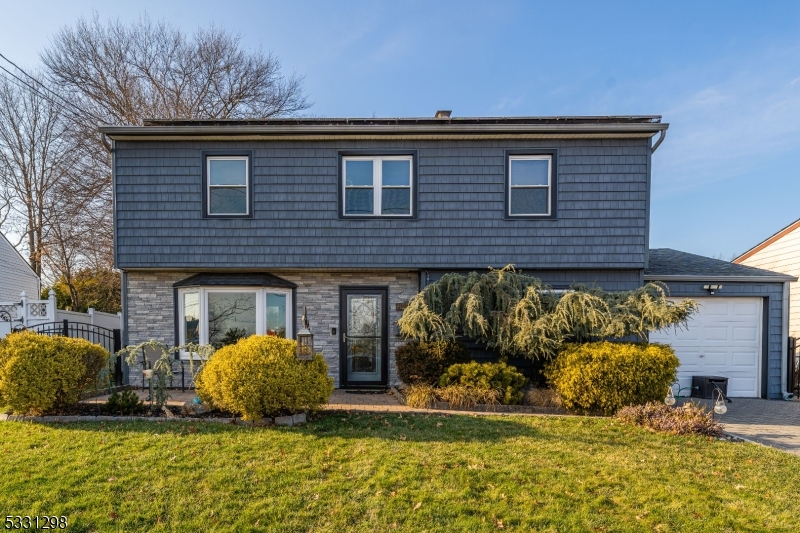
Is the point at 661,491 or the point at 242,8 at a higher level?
the point at 242,8

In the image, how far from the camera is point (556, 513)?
334cm

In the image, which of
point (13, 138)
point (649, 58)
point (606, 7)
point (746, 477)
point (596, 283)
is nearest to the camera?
point (746, 477)

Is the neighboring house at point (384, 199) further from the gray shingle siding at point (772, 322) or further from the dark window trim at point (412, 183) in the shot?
the gray shingle siding at point (772, 322)

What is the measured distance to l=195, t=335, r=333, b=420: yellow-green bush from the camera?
5211mm

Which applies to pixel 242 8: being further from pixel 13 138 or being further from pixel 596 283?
pixel 13 138

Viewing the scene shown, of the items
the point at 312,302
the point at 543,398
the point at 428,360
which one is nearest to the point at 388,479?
the point at 428,360

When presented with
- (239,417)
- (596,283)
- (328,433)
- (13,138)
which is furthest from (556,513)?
(13,138)

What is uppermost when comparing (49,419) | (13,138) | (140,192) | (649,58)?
(649,58)

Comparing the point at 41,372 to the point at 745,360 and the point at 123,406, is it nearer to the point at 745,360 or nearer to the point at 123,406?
the point at 123,406

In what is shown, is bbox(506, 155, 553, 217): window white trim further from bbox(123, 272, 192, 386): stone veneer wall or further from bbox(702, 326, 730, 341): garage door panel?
bbox(123, 272, 192, 386): stone veneer wall

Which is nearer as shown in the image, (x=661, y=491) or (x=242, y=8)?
(x=661, y=491)

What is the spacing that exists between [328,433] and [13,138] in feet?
64.5

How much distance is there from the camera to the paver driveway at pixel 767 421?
5480 mm

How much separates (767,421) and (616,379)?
272cm
